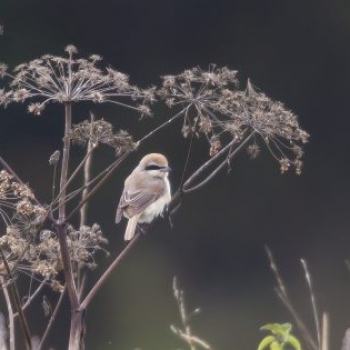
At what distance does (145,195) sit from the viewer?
5.63 meters

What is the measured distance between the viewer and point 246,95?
11.1 ft

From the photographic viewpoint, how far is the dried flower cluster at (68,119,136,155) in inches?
121

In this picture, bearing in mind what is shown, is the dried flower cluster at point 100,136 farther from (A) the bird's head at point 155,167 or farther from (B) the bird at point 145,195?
(A) the bird's head at point 155,167

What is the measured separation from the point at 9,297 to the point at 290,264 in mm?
6836

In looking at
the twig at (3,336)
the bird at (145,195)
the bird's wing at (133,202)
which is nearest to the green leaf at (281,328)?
the twig at (3,336)

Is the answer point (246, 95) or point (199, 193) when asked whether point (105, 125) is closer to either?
point (246, 95)

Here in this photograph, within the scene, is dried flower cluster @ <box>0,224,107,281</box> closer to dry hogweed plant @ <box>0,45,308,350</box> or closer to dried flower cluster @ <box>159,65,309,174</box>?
dry hogweed plant @ <box>0,45,308,350</box>

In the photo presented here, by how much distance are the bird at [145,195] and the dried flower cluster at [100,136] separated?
229 cm

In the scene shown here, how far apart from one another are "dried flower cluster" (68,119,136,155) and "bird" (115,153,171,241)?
7.52 feet

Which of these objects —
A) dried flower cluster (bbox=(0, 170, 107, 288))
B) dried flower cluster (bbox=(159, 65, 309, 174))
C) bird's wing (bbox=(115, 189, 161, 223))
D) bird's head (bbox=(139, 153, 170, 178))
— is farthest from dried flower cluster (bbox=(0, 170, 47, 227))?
bird's head (bbox=(139, 153, 170, 178))

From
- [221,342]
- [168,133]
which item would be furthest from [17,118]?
[221,342]

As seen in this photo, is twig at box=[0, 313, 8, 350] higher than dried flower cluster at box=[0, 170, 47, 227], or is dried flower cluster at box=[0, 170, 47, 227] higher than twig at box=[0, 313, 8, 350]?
dried flower cluster at box=[0, 170, 47, 227]

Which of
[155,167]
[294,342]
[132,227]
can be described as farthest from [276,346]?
[155,167]

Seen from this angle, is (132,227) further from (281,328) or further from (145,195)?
(281,328)
